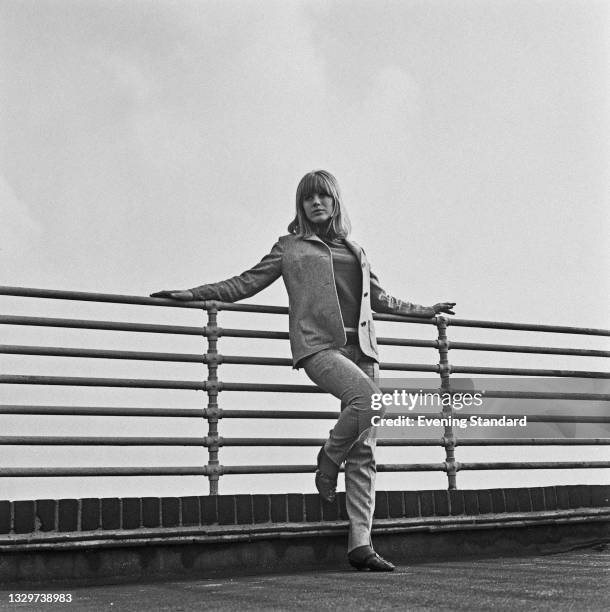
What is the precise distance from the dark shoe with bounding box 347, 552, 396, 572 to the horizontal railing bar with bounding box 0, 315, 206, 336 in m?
1.29

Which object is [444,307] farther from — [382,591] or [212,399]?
[382,591]

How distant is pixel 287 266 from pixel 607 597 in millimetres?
2323

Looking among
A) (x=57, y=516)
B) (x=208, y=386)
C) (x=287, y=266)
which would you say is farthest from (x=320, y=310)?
(x=57, y=516)

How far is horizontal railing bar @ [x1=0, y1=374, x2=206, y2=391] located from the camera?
438cm

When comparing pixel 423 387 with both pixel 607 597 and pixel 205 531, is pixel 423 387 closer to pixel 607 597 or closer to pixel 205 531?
pixel 205 531

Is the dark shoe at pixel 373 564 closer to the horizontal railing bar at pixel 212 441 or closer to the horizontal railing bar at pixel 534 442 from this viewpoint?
the horizontal railing bar at pixel 212 441

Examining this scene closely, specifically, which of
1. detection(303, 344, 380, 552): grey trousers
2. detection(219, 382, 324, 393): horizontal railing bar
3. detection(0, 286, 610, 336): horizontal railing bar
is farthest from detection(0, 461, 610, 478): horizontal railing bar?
detection(0, 286, 610, 336): horizontal railing bar

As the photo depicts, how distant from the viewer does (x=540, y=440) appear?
19.0 ft

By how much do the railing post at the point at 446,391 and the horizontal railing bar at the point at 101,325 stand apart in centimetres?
145

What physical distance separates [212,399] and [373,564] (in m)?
1.06

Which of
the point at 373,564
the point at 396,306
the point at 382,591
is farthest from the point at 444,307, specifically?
the point at 382,591

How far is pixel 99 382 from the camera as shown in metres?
4.54

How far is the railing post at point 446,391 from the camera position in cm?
538

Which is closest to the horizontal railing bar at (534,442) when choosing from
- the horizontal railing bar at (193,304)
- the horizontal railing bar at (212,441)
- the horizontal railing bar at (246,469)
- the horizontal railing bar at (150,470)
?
the horizontal railing bar at (212,441)
